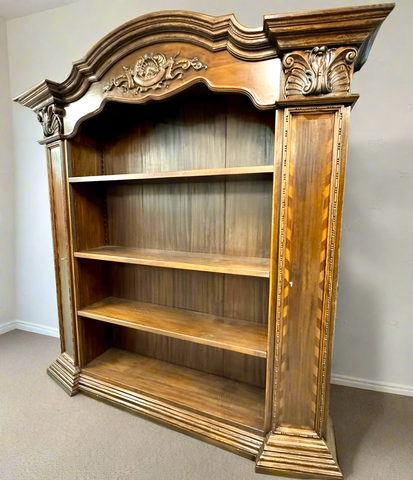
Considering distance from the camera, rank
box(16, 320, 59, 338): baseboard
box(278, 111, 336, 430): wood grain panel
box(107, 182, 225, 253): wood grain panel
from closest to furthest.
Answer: box(278, 111, 336, 430): wood grain panel → box(107, 182, 225, 253): wood grain panel → box(16, 320, 59, 338): baseboard

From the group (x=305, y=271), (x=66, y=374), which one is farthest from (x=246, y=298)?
(x=66, y=374)

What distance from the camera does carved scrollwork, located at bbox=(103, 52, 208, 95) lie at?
1279 mm

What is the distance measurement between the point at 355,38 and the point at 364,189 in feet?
3.13

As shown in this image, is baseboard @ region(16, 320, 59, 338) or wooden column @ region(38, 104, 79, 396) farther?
baseboard @ region(16, 320, 59, 338)

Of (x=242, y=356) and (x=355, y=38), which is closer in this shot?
(x=355, y=38)

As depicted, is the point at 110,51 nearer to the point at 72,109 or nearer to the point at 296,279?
the point at 72,109

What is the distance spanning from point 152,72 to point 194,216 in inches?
32.3

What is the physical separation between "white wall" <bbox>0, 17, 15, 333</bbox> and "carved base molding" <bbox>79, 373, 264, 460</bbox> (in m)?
1.51

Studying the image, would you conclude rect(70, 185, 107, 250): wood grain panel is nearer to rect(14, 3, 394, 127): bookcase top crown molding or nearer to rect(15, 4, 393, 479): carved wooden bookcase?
rect(15, 4, 393, 479): carved wooden bookcase

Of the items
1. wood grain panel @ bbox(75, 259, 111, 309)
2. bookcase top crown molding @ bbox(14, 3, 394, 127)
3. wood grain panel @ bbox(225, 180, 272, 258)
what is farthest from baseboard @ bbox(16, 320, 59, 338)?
bookcase top crown molding @ bbox(14, 3, 394, 127)

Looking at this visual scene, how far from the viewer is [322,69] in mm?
1056

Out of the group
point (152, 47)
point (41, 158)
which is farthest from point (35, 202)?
point (152, 47)

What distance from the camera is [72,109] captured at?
1.61m

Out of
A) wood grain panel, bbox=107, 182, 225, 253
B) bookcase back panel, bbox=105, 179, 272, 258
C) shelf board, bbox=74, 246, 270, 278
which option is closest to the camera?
shelf board, bbox=74, 246, 270, 278
